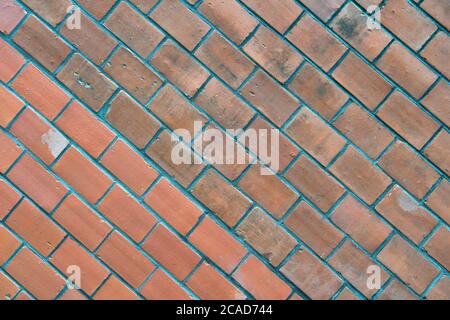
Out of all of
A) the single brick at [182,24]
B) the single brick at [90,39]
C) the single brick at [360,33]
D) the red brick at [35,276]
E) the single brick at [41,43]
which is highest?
the single brick at [360,33]

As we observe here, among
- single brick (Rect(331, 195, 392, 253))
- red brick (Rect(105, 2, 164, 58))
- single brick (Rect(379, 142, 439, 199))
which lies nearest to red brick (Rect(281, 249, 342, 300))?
single brick (Rect(331, 195, 392, 253))

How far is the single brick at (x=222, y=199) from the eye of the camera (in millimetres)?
1699

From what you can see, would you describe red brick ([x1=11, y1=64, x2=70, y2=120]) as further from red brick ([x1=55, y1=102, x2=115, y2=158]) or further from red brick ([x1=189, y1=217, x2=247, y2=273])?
red brick ([x1=189, y1=217, x2=247, y2=273])

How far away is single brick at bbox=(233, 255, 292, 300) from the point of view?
1698 millimetres

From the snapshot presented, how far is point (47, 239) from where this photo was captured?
171cm

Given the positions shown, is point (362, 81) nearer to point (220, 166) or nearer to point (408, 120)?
point (408, 120)

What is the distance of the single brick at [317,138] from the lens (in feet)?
5.58

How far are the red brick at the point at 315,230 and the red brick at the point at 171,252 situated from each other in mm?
336

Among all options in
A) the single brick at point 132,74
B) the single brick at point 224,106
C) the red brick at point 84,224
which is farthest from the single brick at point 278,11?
the red brick at point 84,224

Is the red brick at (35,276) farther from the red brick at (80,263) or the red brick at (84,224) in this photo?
the red brick at (84,224)

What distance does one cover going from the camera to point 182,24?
171 centimetres

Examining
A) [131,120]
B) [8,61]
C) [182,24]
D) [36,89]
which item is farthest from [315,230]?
[8,61]

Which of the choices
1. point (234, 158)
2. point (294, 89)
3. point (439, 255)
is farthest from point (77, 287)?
point (439, 255)

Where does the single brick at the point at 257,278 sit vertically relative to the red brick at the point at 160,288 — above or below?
above
